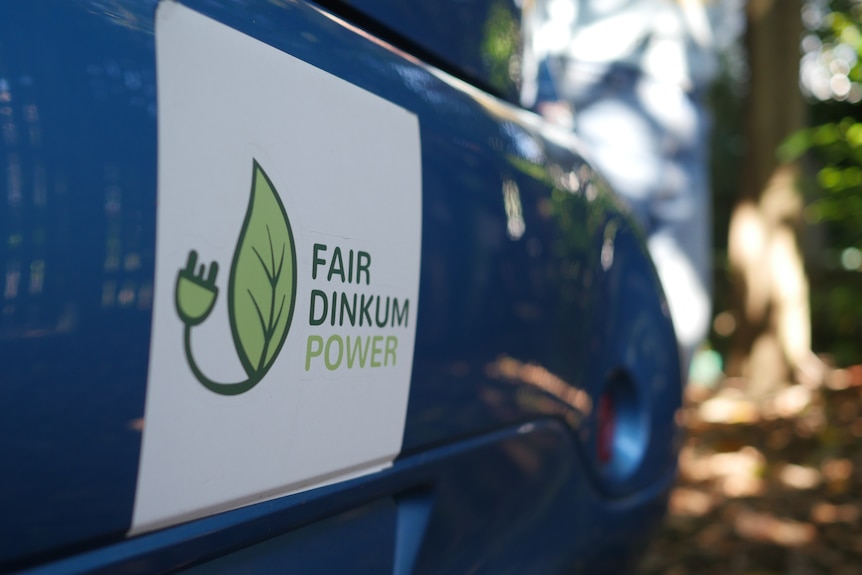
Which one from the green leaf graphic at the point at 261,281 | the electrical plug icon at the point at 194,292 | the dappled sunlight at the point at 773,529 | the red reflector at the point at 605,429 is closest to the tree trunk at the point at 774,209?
the dappled sunlight at the point at 773,529

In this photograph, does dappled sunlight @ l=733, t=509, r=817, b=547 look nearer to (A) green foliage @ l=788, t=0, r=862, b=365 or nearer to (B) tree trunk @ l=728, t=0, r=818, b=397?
(A) green foliage @ l=788, t=0, r=862, b=365

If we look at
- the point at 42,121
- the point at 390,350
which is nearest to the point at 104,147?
the point at 42,121

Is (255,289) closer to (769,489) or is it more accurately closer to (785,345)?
(769,489)

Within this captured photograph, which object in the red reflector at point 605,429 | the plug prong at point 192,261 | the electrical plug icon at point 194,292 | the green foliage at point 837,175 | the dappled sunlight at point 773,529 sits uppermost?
the green foliage at point 837,175

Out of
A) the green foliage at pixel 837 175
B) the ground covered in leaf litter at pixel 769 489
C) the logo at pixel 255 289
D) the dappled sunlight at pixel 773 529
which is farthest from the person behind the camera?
the dappled sunlight at pixel 773 529

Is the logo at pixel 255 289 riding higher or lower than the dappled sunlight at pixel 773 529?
higher

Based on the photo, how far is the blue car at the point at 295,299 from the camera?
2.48 ft

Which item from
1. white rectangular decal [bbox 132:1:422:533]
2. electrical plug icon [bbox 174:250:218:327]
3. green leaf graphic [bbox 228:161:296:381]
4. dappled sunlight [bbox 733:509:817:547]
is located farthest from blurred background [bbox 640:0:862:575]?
electrical plug icon [bbox 174:250:218:327]

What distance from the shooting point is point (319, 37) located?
1.12 metres

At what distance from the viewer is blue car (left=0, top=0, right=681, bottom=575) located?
76 cm

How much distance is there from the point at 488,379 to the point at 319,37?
0.51 m

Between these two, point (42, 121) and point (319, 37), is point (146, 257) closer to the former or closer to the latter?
point (42, 121)

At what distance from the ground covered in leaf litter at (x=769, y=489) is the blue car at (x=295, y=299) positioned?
4.08 feet

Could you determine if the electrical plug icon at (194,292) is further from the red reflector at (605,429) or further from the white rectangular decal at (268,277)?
the red reflector at (605,429)
